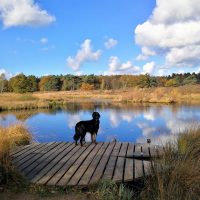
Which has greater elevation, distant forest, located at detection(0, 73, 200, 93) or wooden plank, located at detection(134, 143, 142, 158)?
distant forest, located at detection(0, 73, 200, 93)

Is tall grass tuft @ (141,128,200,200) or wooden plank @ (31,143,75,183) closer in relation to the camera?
tall grass tuft @ (141,128,200,200)

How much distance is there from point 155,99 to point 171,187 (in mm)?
33179

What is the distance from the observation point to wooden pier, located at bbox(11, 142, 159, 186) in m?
5.00

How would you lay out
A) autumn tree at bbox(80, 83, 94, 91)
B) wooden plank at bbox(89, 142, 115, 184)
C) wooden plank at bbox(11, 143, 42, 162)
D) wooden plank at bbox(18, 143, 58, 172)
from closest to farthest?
wooden plank at bbox(89, 142, 115, 184), wooden plank at bbox(18, 143, 58, 172), wooden plank at bbox(11, 143, 42, 162), autumn tree at bbox(80, 83, 94, 91)

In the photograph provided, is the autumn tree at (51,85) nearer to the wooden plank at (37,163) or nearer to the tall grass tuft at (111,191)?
the wooden plank at (37,163)

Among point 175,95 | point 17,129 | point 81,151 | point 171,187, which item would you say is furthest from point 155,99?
point 171,187

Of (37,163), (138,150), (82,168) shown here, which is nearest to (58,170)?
(82,168)

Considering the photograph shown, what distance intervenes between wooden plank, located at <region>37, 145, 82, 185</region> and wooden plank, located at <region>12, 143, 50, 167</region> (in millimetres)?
706

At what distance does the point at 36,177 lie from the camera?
511cm

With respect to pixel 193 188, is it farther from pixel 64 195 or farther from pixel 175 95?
pixel 175 95

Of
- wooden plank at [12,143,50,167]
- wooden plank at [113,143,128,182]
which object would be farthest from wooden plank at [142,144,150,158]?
wooden plank at [12,143,50,167]

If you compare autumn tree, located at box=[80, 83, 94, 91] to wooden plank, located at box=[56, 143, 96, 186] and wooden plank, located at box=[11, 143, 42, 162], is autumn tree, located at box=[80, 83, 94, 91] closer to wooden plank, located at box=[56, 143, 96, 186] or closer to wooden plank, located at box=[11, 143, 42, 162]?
wooden plank, located at box=[11, 143, 42, 162]

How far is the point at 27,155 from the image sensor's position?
6.75m

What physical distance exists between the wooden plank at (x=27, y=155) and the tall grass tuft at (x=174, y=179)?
8.39 feet
